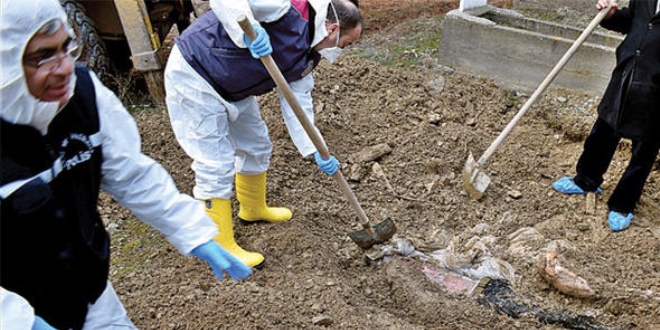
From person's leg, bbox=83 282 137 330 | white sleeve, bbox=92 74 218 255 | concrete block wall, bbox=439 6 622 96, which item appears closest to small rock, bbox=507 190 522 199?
concrete block wall, bbox=439 6 622 96

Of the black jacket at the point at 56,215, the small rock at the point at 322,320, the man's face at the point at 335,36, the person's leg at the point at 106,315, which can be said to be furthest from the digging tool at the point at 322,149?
the person's leg at the point at 106,315

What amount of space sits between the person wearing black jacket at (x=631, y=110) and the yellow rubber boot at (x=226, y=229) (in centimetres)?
234

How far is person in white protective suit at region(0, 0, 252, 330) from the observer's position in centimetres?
131

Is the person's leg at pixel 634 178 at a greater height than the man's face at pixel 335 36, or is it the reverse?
the man's face at pixel 335 36

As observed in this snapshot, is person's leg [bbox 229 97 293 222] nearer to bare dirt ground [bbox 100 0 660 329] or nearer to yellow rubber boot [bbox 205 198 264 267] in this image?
bare dirt ground [bbox 100 0 660 329]

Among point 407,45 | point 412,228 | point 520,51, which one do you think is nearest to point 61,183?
point 412,228

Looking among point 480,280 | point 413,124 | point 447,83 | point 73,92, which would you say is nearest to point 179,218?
point 73,92

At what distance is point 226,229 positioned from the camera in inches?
123

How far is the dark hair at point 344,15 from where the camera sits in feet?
9.19

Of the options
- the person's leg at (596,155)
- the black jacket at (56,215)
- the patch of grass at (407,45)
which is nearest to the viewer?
the black jacket at (56,215)

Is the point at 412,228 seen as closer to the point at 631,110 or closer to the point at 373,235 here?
the point at 373,235

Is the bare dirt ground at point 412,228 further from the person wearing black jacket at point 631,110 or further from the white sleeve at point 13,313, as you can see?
the white sleeve at point 13,313

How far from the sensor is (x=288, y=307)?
272 cm

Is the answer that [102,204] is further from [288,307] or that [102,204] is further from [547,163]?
[547,163]
